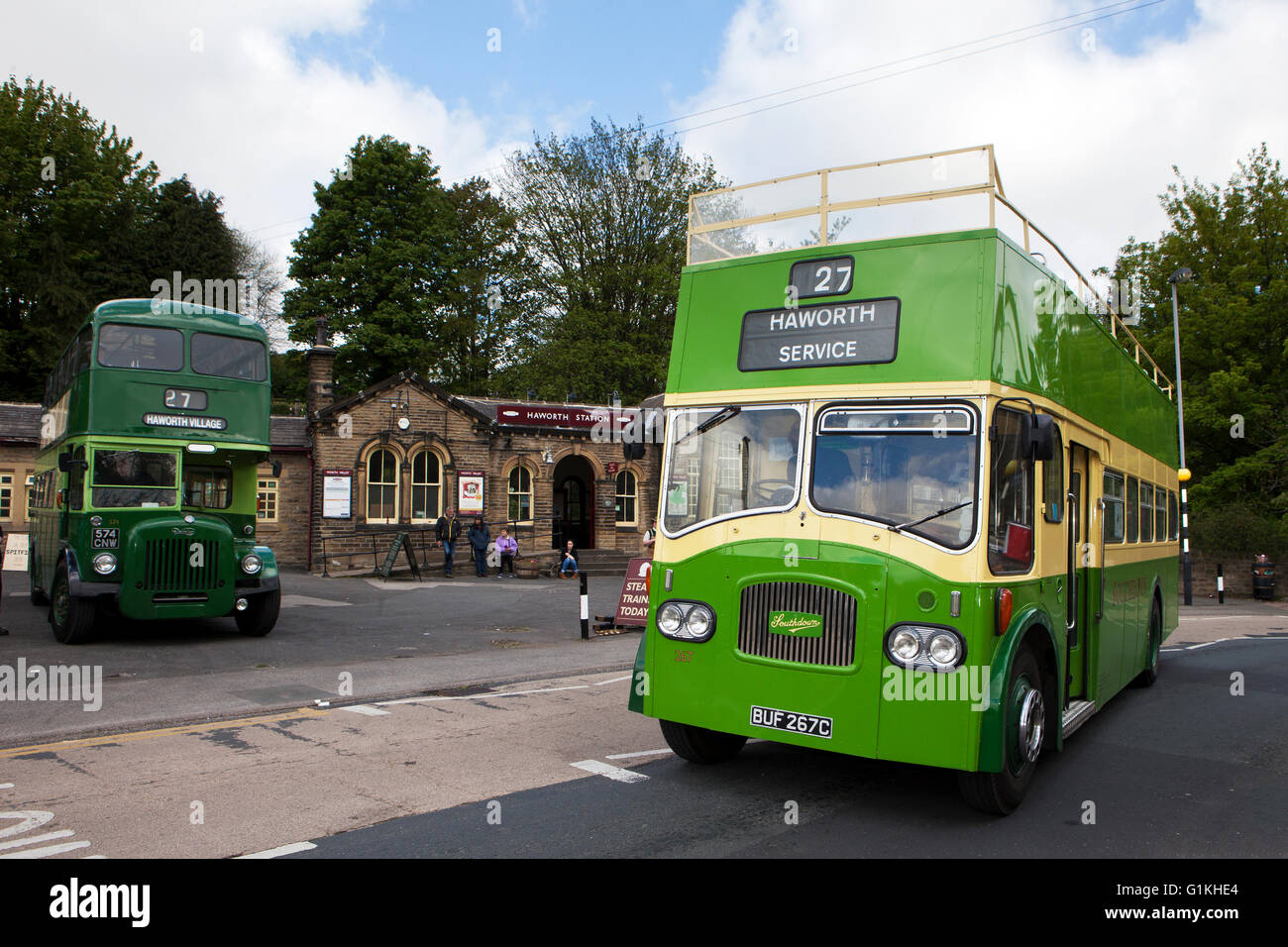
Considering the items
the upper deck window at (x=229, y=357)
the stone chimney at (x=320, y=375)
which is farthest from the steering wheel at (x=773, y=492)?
the stone chimney at (x=320, y=375)

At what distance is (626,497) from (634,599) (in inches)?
708

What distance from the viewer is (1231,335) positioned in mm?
34281

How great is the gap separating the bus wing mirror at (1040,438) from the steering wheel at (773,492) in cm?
137

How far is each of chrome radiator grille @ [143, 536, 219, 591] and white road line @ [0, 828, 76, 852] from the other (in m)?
8.35

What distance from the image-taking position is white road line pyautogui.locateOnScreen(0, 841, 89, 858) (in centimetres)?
488

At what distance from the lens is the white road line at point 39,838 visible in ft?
16.5

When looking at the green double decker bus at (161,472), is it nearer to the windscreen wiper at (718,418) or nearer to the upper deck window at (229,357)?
the upper deck window at (229,357)

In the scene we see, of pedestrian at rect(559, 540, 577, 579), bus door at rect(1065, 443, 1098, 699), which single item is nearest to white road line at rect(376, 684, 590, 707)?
bus door at rect(1065, 443, 1098, 699)

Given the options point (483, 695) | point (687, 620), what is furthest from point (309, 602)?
point (687, 620)

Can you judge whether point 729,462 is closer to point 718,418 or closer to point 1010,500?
point 718,418

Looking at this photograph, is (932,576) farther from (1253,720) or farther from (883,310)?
(1253,720)

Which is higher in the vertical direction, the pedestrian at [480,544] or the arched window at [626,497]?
the arched window at [626,497]

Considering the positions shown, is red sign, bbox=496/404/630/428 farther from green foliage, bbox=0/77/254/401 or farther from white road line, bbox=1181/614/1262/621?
green foliage, bbox=0/77/254/401

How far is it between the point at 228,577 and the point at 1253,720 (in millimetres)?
12440
